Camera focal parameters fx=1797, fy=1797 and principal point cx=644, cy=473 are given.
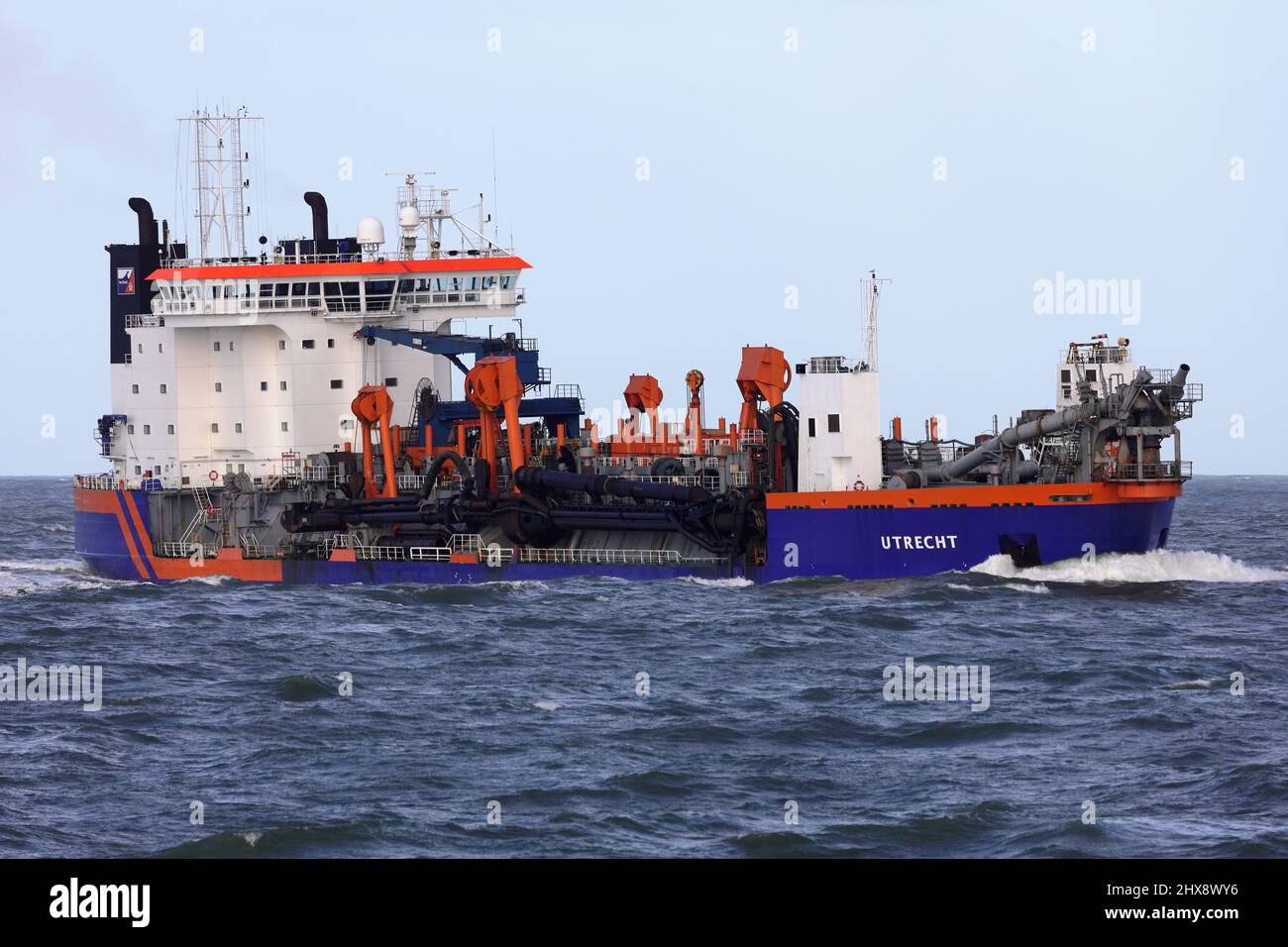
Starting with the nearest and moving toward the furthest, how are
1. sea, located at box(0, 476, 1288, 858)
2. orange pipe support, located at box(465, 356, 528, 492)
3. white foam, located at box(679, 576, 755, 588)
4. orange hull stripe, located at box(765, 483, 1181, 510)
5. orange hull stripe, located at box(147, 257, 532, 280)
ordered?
1. sea, located at box(0, 476, 1288, 858)
2. orange hull stripe, located at box(765, 483, 1181, 510)
3. white foam, located at box(679, 576, 755, 588)
4. orange pipe support, located at box(465, 356, 528, 492)
5. orange hull stripe, located at box(147, 257, 532, 280)

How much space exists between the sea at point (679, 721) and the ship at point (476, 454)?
146 cm

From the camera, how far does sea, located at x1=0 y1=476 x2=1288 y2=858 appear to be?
23.0m

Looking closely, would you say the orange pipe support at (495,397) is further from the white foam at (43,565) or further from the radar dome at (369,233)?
the white foam at (43,565)

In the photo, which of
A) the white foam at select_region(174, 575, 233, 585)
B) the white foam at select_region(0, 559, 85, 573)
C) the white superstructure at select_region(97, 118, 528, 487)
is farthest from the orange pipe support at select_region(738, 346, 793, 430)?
the white foam at select_region(0, 559, 85, 573)

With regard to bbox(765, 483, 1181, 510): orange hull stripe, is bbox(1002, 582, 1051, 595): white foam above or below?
below

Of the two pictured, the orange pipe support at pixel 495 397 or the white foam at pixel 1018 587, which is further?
the orange pipe support at pixel 495 397

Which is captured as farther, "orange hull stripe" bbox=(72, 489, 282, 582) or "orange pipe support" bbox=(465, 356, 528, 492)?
"orange hull stripe" bbox=(72, 489, 282, 582)

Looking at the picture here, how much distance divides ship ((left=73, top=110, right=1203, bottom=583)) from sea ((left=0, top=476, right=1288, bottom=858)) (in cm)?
146

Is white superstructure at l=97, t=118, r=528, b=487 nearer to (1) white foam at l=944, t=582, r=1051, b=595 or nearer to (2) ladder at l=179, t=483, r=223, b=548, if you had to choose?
(2) ladder at l=179, t=483, r=223, b=548

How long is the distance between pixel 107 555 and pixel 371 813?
37.0 m

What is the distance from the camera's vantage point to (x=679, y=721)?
29781 mm

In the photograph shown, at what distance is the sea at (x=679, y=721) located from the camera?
23047 mm

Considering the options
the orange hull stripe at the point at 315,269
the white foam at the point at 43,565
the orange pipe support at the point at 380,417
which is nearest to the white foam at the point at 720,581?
the orange pipe support at the point at 380,417

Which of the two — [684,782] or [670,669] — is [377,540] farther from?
[684,782]
